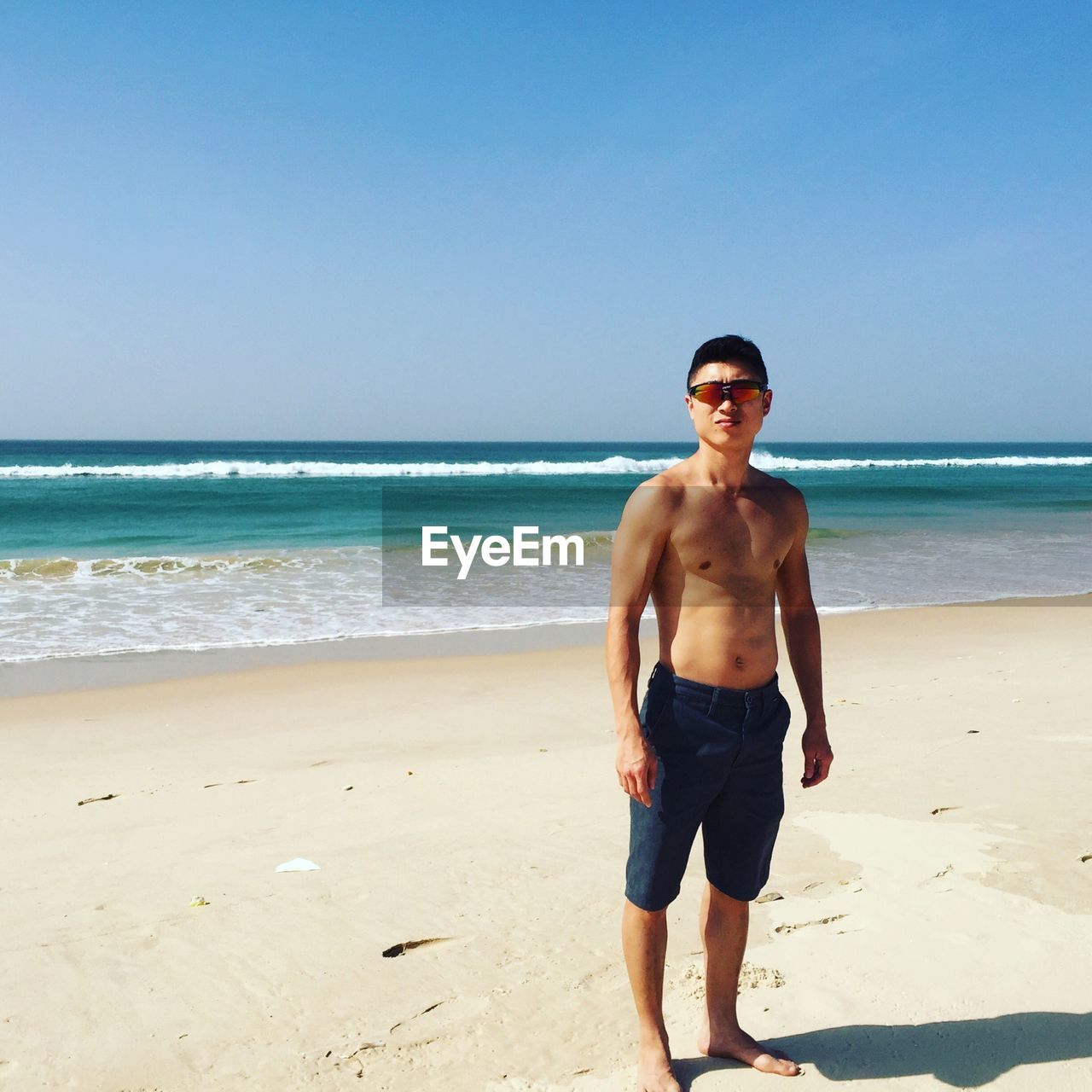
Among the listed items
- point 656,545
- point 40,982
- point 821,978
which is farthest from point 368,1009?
point 656,545

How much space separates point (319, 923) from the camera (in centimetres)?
343

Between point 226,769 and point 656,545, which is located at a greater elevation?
point 656,545

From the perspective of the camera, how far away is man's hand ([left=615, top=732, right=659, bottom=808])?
7.68 ft

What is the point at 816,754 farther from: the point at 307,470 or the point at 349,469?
the point at 349,469

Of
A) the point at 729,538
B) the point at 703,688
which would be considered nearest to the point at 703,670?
the point at 703,688

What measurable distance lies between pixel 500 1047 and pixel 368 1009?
459 millimetres

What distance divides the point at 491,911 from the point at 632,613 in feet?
5.55

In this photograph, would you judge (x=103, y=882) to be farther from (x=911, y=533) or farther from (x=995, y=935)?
(x=911, y=533)

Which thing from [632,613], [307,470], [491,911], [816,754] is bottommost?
[491,911]

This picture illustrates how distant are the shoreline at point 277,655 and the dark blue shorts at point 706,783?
6.50 metres

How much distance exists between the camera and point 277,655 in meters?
9.04

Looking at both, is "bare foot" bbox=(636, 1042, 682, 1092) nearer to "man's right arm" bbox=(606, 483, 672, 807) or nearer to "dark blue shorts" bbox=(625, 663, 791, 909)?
"dark blue shorts" bbox=(625, 663, 791, 909)

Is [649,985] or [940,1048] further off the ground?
[649,985]

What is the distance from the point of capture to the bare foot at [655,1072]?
8.18ft
